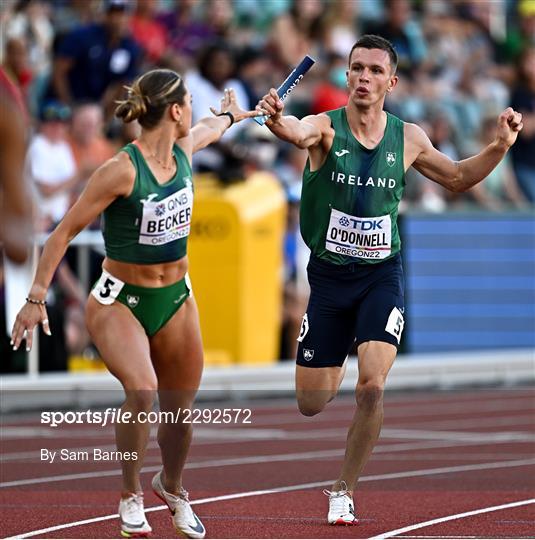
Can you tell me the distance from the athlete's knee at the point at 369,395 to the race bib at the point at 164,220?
55.9 inches

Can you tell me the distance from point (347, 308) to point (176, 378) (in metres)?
1.44

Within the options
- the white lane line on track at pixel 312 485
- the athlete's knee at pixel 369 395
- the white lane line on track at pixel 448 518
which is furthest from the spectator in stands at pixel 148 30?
the athlete's knee at pixel 369 395

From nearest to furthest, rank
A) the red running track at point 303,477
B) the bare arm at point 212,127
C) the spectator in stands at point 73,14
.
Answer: the bare arm at point 212,127
the red running track at point 303,477
the spectator in stands at point 73,14

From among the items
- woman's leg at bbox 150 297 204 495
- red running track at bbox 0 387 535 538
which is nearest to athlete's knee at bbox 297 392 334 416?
red running track at bbox 0 387 535 538

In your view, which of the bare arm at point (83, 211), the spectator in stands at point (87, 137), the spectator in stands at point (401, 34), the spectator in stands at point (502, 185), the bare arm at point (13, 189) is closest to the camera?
the bare arm at point (13, 189)

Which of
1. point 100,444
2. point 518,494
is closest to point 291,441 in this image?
point 100,444

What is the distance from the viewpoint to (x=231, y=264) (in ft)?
55.6

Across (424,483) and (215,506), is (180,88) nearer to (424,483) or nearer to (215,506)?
(215,506)

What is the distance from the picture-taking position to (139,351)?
8.13 metres

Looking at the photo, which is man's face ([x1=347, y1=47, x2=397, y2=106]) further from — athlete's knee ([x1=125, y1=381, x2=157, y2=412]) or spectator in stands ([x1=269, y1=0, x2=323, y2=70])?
spectator in stands ([x1=269, y1=0, x2=323, y2=70])

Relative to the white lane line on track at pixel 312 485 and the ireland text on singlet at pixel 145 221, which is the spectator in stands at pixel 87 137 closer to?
the white lane line on track at pixel 312 485

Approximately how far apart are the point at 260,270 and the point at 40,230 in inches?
117

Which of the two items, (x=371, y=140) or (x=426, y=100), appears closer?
(x=371, y=140)

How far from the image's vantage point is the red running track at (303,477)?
8.80 m
